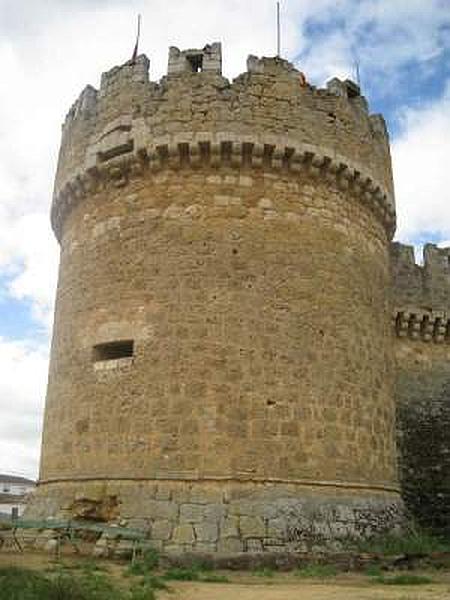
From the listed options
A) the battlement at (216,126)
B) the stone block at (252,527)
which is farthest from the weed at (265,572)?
the battlement at (216,126)

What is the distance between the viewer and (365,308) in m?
10.3

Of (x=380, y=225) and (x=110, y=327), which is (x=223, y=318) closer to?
(x=110, y=327)

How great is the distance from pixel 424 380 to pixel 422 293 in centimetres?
182

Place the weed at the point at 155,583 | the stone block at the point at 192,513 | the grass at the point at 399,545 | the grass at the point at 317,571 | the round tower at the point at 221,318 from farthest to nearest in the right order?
the grass at the point at 399,545 < the round tower at the point at 221,318 < the stone block at the point at 192,513 < the grass at the point at 317,571 < the weed at the point at 155,583

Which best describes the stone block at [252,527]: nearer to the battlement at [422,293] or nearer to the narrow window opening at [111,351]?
the narrow window opening at [111,351]

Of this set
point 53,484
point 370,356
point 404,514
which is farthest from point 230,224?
point 404,514

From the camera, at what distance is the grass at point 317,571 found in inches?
298

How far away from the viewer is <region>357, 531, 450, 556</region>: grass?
8648 mm

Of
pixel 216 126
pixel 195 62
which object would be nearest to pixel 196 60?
pixel 195 62

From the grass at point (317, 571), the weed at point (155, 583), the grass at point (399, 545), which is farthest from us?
the grass at point (399, 545)

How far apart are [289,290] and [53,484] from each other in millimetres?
4342

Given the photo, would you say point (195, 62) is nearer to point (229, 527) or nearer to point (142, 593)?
point (229, 527)

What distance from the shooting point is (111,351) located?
9.67m

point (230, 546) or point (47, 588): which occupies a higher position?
point (230, 546)
